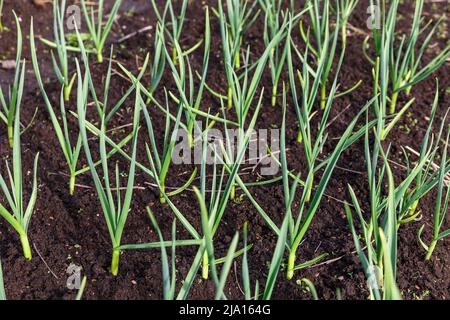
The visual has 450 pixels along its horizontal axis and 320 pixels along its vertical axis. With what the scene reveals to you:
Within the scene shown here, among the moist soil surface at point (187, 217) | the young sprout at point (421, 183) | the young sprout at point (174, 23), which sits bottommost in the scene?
the moist soil surface at point (187, 217)

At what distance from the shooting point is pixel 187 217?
2.07 metres

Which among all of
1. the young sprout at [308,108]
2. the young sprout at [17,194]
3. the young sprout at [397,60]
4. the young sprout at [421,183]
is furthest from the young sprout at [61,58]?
the young sprout at [421,183]

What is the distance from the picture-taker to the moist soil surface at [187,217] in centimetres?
186

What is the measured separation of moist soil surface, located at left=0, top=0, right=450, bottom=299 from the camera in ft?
6.09

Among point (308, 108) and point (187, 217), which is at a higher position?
point (308, 108)

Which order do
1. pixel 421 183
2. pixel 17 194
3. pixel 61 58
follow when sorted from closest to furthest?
pixel 17 194 < pixel 421 183 < pixel 61 58

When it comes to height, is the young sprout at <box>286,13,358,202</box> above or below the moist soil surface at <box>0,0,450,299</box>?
above

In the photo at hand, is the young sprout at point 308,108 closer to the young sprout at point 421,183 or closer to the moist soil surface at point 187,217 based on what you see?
the moist soil surface at point 187,217

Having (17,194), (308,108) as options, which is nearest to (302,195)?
(308,108)

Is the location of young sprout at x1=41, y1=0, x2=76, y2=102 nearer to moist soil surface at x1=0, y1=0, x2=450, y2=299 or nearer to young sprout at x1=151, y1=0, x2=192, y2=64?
moist soil surface at x1=0, y1=0, x2=450, y2=299

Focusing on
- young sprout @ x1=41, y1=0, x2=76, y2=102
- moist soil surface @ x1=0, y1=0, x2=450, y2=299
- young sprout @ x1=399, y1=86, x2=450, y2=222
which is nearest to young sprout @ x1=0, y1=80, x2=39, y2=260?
moist soil surface @ x1=0, y1=0, x2=450, y2=299

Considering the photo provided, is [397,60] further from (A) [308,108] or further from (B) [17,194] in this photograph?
(B) [17,194]

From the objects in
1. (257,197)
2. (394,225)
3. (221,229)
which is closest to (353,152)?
(257,197)
